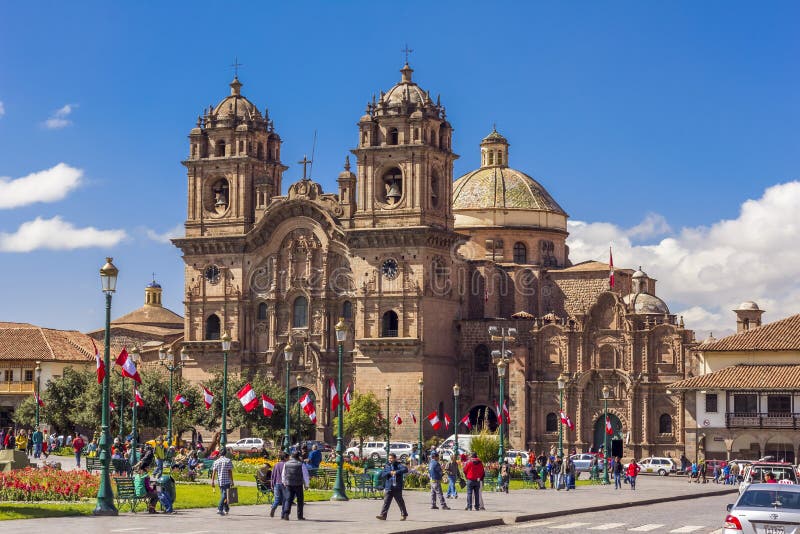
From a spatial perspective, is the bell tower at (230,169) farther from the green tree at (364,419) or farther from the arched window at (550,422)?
the arched window at (550,422)

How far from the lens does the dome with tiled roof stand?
94.8 meters

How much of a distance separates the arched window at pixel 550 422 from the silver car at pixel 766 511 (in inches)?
2319

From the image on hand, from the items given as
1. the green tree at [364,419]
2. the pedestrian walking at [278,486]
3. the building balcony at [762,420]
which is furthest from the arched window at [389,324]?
the pedestrian walking at [278,486]

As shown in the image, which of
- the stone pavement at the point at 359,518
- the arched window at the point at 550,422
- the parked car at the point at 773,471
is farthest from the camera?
the arched window at the point at 550,422

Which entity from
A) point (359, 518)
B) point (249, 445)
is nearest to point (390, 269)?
point (249, 445)

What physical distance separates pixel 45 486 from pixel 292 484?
7491mm

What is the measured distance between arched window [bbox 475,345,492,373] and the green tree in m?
7.83

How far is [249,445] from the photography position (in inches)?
2995

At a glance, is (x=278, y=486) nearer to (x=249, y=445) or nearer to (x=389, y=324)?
(x=249, y=445)

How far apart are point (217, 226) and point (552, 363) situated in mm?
21921

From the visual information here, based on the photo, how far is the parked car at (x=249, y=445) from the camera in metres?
73.9

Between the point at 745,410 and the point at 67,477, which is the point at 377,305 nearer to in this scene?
the point at 745,410

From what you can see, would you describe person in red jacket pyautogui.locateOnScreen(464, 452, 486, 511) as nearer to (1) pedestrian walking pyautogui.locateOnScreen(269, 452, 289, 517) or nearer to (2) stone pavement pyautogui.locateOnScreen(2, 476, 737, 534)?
(2) stone pavement pyautogui.locateOnScreen(2, 476, 737, 534)

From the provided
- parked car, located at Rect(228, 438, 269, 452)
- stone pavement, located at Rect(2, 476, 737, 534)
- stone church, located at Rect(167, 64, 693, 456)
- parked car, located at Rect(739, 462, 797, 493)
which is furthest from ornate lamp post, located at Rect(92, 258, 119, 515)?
stone church, located at Rect(167, 64, 693, 456)
